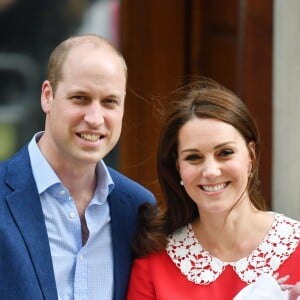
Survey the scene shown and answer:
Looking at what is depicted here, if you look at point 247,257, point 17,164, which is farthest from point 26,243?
point 247,257

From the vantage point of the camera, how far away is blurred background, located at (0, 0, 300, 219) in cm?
552

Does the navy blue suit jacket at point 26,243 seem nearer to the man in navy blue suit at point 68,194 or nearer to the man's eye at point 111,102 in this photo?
the man in navy blue suit at point 68,194

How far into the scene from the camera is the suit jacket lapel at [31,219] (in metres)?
3.76

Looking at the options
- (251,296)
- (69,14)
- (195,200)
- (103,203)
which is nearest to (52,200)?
(103,203)

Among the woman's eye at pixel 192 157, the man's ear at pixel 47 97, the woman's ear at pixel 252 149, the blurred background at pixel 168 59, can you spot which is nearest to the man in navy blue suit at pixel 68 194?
the man's ear at pixel 47 97

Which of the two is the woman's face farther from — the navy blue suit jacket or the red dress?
the navy blue suit jacket

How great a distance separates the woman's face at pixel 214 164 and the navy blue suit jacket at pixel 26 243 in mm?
350

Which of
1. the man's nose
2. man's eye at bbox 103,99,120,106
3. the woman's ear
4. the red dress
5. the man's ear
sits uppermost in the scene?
the man's ear

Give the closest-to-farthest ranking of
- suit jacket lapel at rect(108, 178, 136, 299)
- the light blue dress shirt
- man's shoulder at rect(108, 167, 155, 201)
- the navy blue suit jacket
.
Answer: the navy blue suit jacket < the light blue dress shirt < suit jacket lapel at rect(108, 178, 136, 299) < man's shoulder at rect(108, 167, 155, 201)

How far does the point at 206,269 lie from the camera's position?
3934 mm

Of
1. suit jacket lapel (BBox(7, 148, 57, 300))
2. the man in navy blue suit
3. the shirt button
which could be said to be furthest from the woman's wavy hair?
suit jacket lapel (BBox(7, 148, 57, 300))

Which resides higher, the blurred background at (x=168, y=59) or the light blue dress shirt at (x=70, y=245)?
the blurred background at (x=168, y=59)

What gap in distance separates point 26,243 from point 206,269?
624 millimetres

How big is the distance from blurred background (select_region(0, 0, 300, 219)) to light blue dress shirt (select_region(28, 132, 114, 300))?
1536 mm
